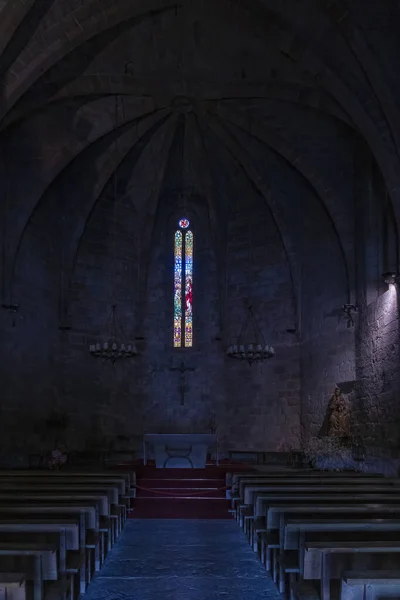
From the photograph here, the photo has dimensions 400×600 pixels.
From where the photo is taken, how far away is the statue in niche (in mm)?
15359

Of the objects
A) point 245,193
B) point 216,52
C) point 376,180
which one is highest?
point 216,52

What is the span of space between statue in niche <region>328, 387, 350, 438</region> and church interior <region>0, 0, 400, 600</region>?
0.17 feet

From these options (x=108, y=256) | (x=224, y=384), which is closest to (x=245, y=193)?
(x=108, y=256)

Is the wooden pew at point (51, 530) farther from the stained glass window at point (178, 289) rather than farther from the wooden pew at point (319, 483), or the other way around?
the stained glass window at point (178, 289)

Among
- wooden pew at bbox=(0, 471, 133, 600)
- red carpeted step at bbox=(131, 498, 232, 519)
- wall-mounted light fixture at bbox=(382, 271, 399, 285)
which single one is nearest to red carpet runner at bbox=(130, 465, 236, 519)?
red carpeted step at bbox=(131, 498, 232, 519)

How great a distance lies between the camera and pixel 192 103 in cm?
1650

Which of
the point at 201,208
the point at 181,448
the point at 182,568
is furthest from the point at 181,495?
the point at 201,208

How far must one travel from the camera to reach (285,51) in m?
14.0

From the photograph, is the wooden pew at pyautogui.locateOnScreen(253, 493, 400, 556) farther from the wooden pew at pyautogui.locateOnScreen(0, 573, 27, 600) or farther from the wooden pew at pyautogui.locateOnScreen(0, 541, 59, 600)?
the wooden pew at pyautogui.locateOnScreen(0, 573, 27, 600)

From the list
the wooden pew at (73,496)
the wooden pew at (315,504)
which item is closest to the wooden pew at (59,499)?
the wooden pew at (73,496)

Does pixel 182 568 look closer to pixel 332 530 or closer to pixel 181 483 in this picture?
pixel 332 530

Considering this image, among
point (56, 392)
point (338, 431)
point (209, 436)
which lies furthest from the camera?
point (56, 392)

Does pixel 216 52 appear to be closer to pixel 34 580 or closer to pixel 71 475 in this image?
pixel 71 475

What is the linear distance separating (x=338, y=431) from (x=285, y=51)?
8602mm
